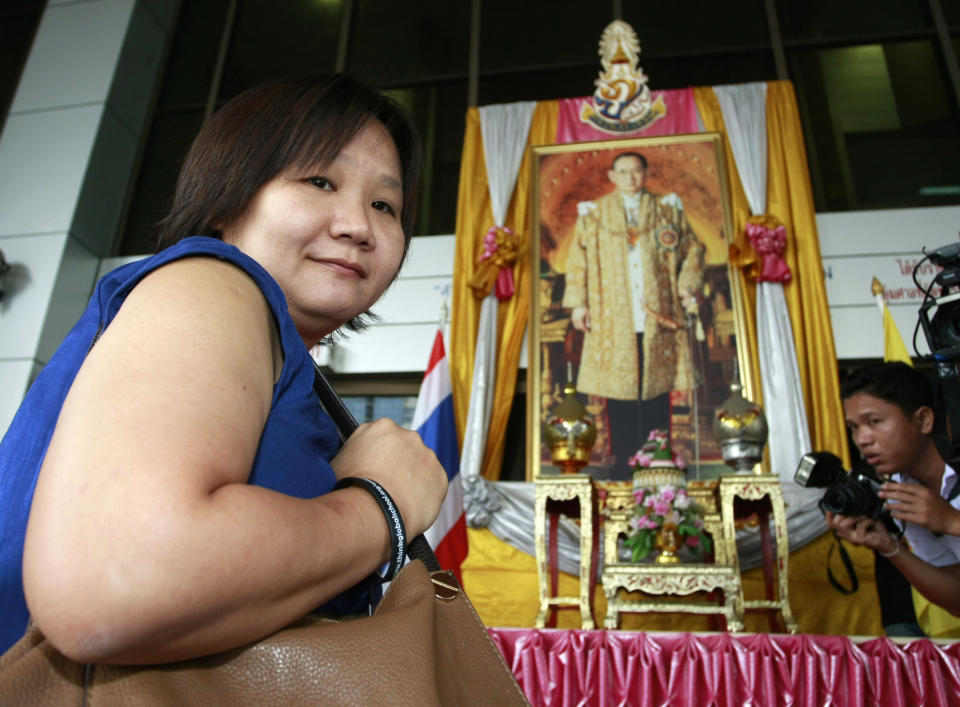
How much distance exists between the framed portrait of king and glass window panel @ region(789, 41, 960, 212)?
1.09 m

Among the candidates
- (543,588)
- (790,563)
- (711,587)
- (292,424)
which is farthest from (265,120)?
(790,563)

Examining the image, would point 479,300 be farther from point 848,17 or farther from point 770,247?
point 848,17

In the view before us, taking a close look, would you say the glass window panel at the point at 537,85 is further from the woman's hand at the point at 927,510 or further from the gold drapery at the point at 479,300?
the woman's hand at the point at 927,510

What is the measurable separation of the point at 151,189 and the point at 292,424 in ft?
21.1

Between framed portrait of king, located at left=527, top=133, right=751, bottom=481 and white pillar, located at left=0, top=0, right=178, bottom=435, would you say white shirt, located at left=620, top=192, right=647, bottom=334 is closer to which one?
framed portrait of king, located at left=527, top=133, right=751, bottom=481

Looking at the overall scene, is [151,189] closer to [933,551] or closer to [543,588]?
[543,588]

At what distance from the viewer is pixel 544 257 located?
466 cm

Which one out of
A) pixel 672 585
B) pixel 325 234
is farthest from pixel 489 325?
pixel 325 234

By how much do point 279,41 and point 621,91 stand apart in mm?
3518

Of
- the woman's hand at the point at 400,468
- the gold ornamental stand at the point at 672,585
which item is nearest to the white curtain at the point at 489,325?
the gold ornamental stand at the point at 672,585

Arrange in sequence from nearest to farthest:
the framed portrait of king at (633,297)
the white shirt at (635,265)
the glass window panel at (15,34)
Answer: the framed portrait of king at (633,297), the white shirt at (635,265), the glass window panel at (15,34)

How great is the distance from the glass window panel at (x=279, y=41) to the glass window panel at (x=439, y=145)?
92cm

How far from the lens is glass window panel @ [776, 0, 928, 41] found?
5.74 metres

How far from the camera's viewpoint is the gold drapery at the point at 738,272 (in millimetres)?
4145
